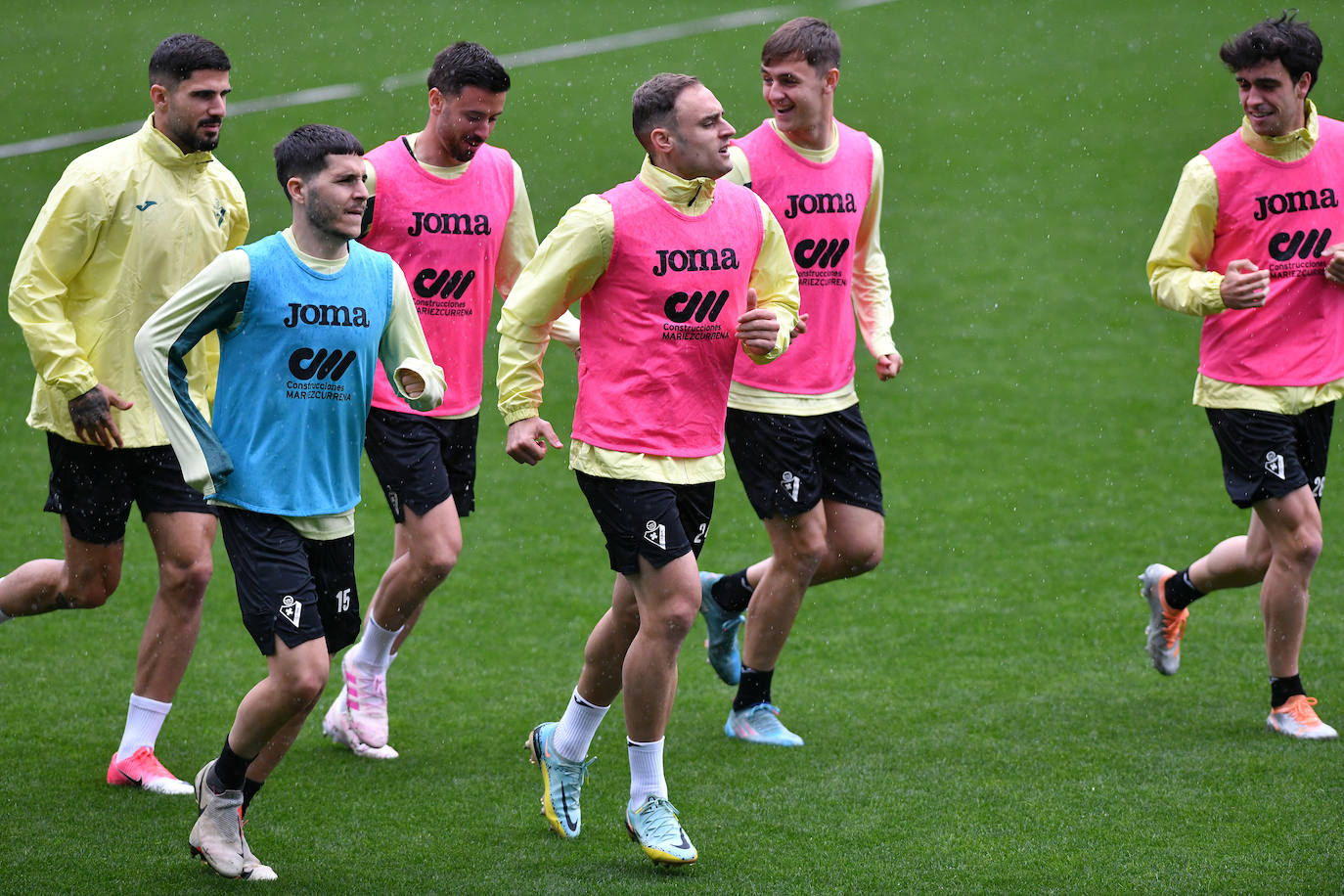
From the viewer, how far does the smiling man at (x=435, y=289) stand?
18.3 feet

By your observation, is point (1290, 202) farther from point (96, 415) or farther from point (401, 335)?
point (96, 415)

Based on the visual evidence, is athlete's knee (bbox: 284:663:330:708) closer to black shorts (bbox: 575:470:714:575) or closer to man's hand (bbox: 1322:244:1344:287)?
black shorts (bbox: 575:470:714:575)

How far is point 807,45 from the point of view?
18.6 feet

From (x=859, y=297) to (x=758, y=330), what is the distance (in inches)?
72.1

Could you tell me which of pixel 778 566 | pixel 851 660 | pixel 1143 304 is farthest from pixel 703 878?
pixel 1143 304

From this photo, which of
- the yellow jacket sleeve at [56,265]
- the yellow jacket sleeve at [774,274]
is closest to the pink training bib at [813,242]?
the yellow jacket sleeve at [774,274]

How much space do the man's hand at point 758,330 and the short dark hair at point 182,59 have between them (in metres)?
1.98

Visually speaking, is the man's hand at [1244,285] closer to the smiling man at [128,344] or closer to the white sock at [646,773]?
the white sock at [646,773]

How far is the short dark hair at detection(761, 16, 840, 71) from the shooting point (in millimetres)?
5688

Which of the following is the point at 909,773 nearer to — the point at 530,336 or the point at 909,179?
the point at 530,336

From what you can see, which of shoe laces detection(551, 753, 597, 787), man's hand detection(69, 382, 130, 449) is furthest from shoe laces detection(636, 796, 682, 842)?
Result: man's hand detection(69, 382, 130, 449)

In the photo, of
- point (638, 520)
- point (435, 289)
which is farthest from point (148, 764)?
point (638, 520)

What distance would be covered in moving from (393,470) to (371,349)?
130 centimetres

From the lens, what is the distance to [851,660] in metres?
6.97
